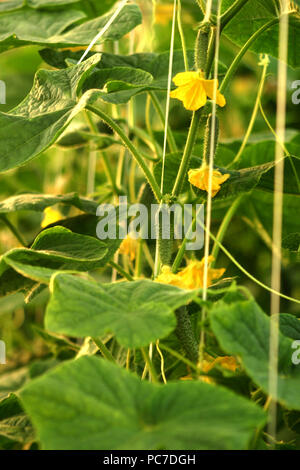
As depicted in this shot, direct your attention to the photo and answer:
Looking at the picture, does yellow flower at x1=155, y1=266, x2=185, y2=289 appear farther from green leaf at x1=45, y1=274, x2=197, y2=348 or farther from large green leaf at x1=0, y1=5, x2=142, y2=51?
large green leaf at x1=0, y1=5, x2=142, y2=51

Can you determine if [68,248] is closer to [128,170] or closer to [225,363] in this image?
[225,363]

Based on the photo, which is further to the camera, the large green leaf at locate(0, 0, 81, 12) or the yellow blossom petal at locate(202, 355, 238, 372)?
the large green leaf at locate(0, 0, 81, 12)

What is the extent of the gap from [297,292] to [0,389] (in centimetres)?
75

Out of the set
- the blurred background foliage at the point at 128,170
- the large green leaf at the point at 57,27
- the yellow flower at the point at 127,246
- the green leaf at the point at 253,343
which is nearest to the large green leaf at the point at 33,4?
the large green leaf at the point at 57,27

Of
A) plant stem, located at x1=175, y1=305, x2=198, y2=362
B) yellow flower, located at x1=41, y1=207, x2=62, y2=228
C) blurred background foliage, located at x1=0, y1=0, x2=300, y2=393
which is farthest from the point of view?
blurred background foliage, located at x1=0, y1=0, x2=300, y2=393

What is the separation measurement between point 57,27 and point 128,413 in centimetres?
65

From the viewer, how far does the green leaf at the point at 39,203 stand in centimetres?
78

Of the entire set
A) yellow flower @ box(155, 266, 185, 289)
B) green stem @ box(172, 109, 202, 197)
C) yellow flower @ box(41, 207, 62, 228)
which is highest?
green stem @ box(172, 109, 202, 197)

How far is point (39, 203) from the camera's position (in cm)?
80

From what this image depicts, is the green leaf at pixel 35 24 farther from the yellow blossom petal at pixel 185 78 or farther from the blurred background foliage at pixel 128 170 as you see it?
the yellow blossom petal at pixel 185 78

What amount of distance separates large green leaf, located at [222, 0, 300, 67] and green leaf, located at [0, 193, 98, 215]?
29 cm

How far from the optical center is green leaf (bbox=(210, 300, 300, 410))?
0.47 meters

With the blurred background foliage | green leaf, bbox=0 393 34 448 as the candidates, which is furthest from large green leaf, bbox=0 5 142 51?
green leaf, bbox=0 393 34 448

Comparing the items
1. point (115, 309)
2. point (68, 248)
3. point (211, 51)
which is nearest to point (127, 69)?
point (211, 51)
